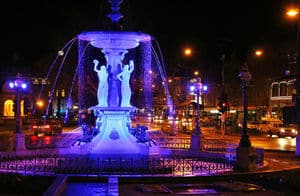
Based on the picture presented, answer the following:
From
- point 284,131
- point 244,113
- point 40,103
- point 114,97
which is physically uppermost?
point 40,103

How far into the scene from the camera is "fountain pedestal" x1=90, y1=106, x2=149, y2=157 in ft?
80.9

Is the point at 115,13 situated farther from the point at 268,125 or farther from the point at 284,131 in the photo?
the point at 268,125

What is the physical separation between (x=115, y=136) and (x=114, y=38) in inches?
168

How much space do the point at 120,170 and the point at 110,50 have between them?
6.35 m

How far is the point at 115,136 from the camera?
25.0 metres

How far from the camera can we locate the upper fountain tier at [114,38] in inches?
950

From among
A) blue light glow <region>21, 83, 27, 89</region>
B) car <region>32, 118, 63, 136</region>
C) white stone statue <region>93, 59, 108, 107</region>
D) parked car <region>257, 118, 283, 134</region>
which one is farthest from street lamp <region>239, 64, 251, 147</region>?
parked car <region>257, 118, 283, 134</region>

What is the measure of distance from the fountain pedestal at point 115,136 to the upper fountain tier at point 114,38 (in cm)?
277

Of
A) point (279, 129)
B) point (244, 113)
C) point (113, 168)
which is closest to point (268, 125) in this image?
point (279, 129)

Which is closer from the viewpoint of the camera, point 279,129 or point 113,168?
point 113,168

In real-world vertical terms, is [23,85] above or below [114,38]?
below

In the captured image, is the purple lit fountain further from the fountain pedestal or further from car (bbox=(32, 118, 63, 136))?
car (bbox=(32, 118, 63, 136))

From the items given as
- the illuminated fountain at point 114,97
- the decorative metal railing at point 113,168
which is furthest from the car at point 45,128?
the decorative metal railing at point 113,168

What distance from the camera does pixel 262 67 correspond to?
88062 millimetres
